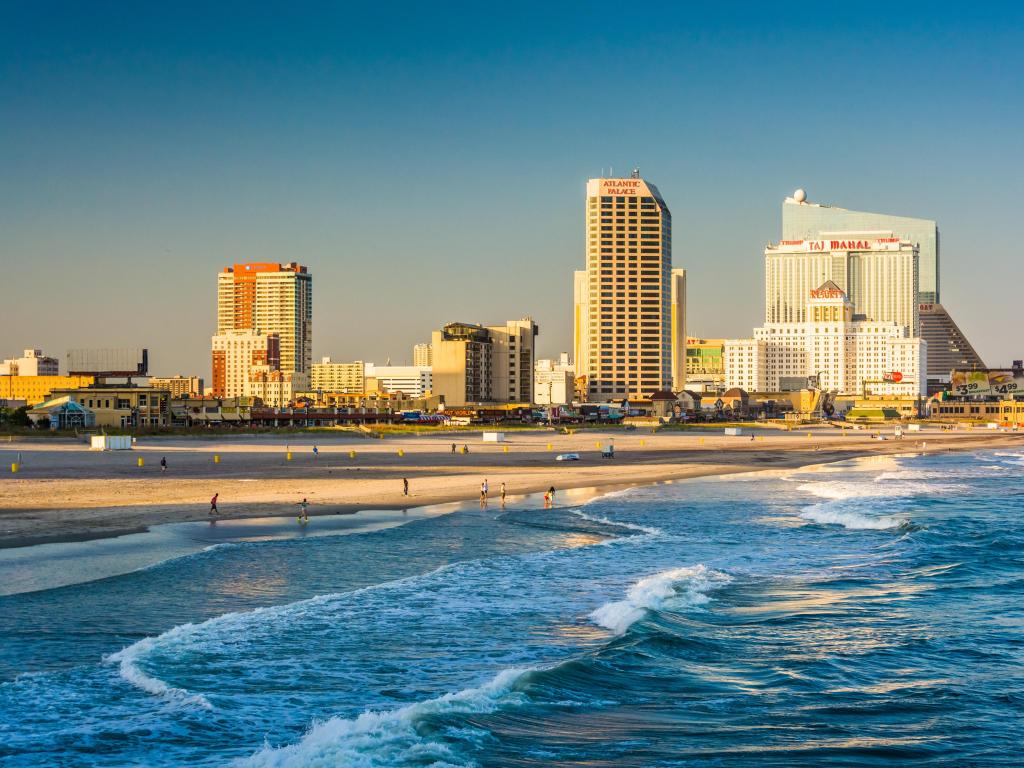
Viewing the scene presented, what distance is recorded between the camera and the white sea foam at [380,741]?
16.6m

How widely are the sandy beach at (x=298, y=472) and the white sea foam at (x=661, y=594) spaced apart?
21379mm

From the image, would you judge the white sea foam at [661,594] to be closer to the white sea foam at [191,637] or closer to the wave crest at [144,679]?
the white sea foam at [191,637]

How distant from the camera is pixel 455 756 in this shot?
55.9 feet

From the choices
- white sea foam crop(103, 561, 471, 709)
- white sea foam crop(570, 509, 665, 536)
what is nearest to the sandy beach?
white sea foam crop(570, 509, 665, 536)

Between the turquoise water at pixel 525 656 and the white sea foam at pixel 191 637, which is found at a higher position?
the white sea foam at pixel 191 637

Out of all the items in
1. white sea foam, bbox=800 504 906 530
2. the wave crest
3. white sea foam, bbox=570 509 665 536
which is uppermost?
the wave crest

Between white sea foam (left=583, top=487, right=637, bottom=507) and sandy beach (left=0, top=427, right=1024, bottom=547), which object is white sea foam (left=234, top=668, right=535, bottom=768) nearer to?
sandy beach (left=0, top=427, right=1024, bottom=547)

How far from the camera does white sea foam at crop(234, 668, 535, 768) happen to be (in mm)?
16594

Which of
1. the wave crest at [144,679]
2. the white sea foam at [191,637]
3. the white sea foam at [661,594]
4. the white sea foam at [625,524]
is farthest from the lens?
the white sea foam at [625,524]


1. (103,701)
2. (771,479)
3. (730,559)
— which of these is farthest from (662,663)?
(771,479)

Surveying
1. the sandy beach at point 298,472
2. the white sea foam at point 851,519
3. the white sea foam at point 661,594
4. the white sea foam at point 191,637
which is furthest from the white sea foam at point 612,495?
the white sea foam at point 191,637

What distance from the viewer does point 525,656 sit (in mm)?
22953

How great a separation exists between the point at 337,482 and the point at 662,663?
145 feet

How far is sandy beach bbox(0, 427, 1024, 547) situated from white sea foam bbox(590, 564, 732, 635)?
2138 cm
